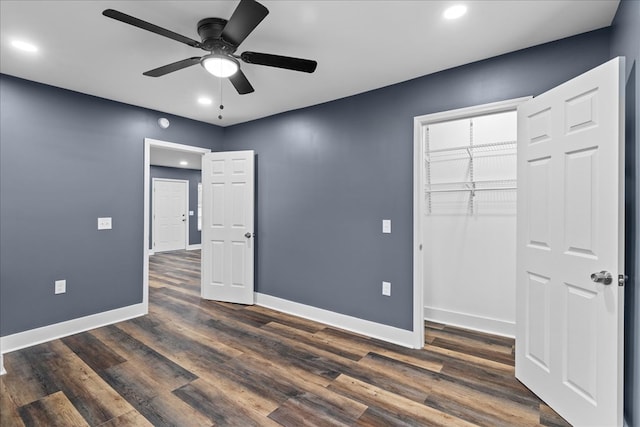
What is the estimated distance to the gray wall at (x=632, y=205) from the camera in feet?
5.04

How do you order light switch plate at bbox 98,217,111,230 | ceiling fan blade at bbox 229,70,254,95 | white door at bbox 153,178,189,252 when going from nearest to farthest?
1. ceiling fan blade at bbox 229,70,254,95
2. light switch plate at bbox 98,217,111,230
3. white door at bbox 153,178,189,252

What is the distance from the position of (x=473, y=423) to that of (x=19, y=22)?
3.90 metres

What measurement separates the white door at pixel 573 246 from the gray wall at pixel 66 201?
13.2ft

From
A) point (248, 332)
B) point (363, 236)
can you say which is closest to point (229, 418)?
point (248, 332)

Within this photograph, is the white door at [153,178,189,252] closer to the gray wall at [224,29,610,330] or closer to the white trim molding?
the white trim molding

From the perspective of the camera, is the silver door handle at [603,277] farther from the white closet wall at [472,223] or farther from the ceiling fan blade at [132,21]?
the ceiling fan blade at [132,21]

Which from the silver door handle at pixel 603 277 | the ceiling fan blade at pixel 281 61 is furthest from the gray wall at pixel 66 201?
the silver door handle at pixel 603 277

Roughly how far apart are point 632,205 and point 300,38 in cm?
229

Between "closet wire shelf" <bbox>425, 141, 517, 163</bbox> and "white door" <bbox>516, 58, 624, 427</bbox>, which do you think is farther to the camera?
"closet wire shelf" <bbox>425, 141, 517, 163</bbox>

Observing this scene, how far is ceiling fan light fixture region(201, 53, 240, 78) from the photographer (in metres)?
2.06

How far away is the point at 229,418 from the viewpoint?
1891 millimetres

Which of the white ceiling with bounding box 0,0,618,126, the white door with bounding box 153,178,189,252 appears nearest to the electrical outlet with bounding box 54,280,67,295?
the white ceiling with bounding box 0,0,618,126

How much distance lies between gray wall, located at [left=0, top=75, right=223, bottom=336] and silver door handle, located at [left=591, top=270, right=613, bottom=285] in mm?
4268

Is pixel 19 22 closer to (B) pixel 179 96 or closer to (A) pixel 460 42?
(B) pixel 179 96
